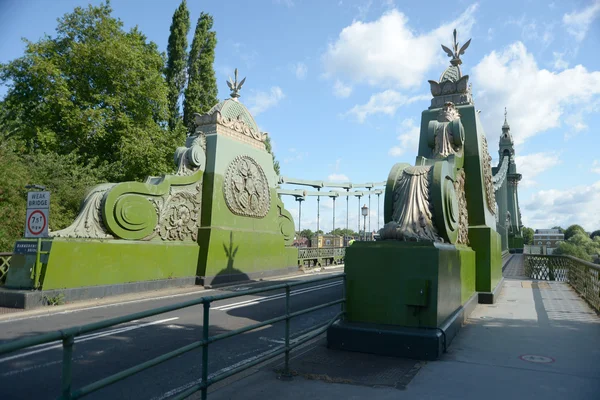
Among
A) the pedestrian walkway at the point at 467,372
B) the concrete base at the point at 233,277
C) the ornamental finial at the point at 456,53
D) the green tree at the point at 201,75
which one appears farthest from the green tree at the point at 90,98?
the pedestrian walkway at the point at 467,372

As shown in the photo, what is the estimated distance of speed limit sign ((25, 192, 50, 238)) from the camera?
8.96 m

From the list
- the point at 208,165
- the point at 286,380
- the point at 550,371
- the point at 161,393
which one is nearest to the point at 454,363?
the point at 550,371

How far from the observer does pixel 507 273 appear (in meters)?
19.0

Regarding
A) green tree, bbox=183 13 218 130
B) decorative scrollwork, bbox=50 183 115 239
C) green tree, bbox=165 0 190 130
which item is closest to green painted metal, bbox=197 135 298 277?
decorative scrollwork, bbox=50 183 115 239

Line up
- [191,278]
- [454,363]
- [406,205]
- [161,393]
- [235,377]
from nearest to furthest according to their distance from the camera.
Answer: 1. [161,393]
2. [235,377]
3. [454,363]
4. [406,205]
5. [191,278]

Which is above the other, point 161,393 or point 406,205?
point 406,205

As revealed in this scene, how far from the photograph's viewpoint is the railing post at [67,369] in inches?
82.4

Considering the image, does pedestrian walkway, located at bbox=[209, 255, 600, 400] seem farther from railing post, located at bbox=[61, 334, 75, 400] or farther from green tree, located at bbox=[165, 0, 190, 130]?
green tree, located at bbox=[165, 0, 190, 130]

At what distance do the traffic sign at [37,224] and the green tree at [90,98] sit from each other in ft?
30.4

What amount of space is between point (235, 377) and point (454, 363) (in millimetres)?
2459

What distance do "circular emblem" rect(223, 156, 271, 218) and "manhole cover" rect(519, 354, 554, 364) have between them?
11.1 meters

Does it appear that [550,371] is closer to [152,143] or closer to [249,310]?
[249,310]

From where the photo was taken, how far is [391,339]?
508 cm

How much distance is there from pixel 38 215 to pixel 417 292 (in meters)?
8.10
